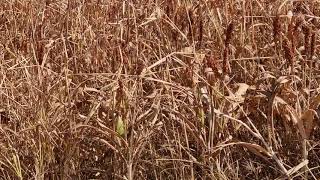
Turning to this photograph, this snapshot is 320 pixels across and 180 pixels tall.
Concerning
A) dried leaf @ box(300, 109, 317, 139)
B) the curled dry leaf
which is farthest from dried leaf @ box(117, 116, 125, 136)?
dried leaf @ box(300, 109, 317, 139)

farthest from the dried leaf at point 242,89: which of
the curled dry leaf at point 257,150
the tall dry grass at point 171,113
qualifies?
the curled dry leaf at point 257,150

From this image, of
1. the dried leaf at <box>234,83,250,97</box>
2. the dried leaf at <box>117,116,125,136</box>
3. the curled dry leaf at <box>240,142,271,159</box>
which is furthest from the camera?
the dried leaf at <box>234,83,250,97</box>

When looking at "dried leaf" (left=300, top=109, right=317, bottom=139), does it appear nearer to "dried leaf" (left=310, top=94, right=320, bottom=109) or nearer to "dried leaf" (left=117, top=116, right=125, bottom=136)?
"dried leaf" (left=310, top=94, right=320, bottom=109)

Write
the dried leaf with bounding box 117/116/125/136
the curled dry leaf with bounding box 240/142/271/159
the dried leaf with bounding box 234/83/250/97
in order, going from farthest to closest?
the dried leaf with bounding box 234/83/250/97 → the dried leaf with bounding box 117/116/125/136 → the curled dry leaf with bounding box 240/142/271/159

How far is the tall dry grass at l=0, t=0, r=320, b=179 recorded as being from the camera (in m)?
1.43

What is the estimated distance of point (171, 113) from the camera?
1.53m

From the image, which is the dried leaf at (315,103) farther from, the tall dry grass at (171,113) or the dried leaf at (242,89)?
the dried leaf at (242,89)

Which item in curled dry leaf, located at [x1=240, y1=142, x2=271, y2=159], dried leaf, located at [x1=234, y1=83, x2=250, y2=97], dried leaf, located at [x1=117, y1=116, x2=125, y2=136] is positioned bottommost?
curled dry leaf, located at [x1=240, y1=142, x2=271, y2=159]

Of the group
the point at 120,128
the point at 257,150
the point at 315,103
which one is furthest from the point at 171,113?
the point at 315,103

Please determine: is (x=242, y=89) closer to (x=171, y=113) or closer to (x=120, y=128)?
(x=171, y=113)

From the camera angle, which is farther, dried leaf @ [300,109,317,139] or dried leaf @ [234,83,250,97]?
dried leaf @ [234,83,250,97]

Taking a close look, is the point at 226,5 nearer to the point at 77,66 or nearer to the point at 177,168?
the point at 77,66

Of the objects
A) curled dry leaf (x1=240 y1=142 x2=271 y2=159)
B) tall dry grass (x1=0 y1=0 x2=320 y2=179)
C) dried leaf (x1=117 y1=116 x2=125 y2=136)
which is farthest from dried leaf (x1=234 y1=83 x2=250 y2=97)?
dried leaf (x1=117 y1=116 x2=125 y2=136)

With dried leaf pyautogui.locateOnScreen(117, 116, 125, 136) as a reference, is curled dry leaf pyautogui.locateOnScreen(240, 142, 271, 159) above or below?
below
